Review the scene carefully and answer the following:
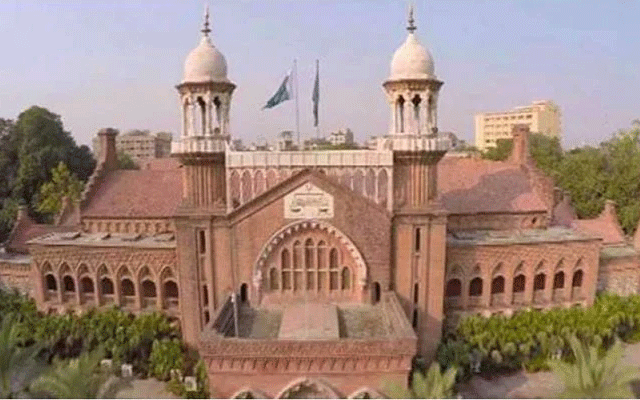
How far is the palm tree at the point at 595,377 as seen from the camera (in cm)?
1471

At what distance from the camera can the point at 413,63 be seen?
2184 cm

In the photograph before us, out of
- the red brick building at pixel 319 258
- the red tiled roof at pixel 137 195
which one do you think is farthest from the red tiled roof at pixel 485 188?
the red tiled roof at pixel 137 195

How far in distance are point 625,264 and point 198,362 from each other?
65.2ft

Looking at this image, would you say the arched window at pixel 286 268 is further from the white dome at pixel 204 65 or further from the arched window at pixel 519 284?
the arched window at pixel 519 284

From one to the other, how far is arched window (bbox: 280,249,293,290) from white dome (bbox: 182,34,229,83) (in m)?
6.81

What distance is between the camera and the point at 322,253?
21.9m

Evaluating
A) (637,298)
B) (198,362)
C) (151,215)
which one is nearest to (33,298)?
(151,215)

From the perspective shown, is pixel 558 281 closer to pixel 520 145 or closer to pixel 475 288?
pixel 475 288

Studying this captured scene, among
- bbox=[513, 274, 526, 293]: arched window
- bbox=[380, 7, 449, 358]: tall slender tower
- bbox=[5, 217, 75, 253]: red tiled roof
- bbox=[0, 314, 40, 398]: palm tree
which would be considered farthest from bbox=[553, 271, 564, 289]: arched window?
bbox=[5, 217, 75, 253]: red tiled roof

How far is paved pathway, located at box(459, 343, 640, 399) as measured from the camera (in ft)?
66.4

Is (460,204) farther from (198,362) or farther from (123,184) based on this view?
(123,184)

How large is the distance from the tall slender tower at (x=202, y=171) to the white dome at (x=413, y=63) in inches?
245

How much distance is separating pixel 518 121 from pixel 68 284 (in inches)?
4459

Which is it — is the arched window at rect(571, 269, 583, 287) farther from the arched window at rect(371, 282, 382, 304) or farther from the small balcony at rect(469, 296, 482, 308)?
the arched window at rect(371, 282, 382, 304)
